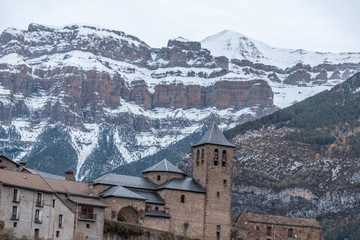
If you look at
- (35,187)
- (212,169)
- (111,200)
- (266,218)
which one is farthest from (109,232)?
(266,218)

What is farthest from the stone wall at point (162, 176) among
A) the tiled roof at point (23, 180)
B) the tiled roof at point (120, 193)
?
the tiled roof at point (23, 180)

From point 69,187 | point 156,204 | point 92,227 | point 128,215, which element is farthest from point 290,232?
point 69,187

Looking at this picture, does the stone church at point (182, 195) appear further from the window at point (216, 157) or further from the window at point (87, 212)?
the window at point (87, 212)

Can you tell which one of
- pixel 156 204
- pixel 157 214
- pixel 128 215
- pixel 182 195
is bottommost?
pixel 128 215

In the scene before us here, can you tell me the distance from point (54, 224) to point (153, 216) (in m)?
17.3

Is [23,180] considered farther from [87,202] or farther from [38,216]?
[87,202]

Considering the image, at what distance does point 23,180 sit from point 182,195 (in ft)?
86.7

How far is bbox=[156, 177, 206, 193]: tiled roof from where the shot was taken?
10056 cm

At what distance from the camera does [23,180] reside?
267ft

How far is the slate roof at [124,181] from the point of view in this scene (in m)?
99.2

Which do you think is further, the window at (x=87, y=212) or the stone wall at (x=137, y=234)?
the stone wall at (x=137, y=234)

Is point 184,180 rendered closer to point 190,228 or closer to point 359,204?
point 190,228

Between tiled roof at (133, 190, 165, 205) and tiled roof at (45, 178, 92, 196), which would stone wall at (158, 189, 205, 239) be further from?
tiled roof at (45, 178, 92, 196)

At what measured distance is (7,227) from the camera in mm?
77000
